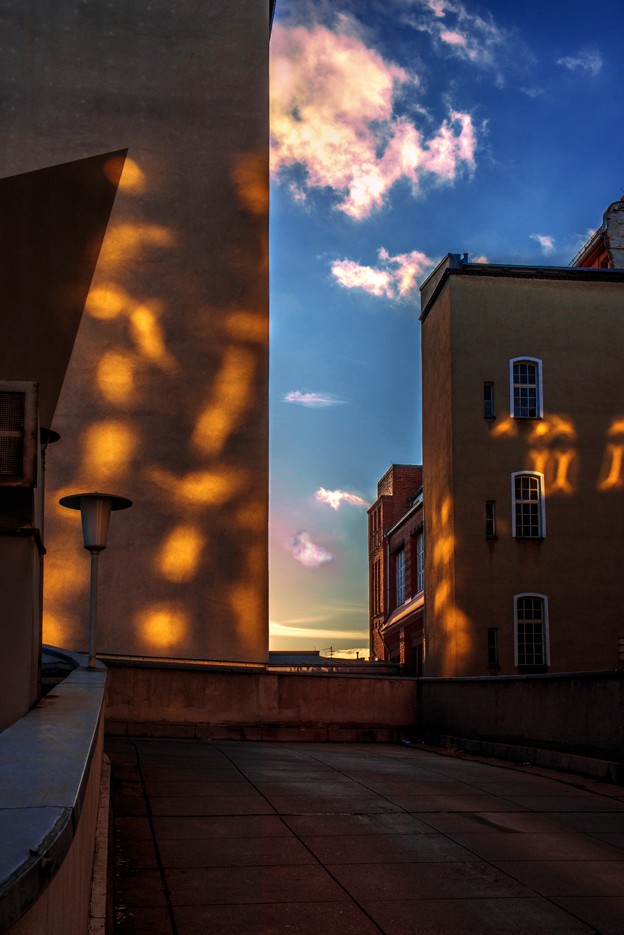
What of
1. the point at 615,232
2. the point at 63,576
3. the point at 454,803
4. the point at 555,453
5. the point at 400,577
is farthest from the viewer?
the point at 400,577

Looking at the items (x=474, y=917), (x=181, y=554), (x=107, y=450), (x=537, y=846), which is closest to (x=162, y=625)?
(x=181, y=554)

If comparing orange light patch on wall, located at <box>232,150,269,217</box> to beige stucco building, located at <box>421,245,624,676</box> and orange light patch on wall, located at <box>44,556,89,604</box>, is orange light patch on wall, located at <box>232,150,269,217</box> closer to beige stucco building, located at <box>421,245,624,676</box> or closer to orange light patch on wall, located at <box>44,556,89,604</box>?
orange light patch on wall, located at <box>44,556,89,604</box>

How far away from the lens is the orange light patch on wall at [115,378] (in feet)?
74.3

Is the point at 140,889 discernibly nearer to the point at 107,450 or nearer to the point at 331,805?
the point at 331,805

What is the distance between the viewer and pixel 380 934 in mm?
5059

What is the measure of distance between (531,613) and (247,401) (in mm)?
14027

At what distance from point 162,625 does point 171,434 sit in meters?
4.23

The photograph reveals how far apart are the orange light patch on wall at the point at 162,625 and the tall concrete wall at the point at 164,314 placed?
47mm

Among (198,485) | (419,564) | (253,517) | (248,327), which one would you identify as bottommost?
(253,517)

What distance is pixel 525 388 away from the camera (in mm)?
33906

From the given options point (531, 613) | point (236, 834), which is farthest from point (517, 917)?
point (531, 613)

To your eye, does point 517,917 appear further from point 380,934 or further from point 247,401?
point 247,401

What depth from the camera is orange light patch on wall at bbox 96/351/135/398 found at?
22.6 m

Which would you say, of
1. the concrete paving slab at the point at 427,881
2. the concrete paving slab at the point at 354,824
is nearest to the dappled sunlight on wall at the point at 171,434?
the concrete paving slab at the point at 354,824
